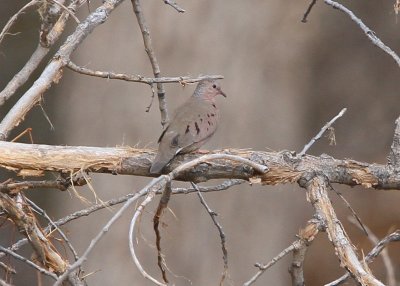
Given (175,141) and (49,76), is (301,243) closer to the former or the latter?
(175,141)

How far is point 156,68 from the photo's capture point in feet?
12.7

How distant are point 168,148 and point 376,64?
4.02 m

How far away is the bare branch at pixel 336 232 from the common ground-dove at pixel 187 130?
0.46 metres

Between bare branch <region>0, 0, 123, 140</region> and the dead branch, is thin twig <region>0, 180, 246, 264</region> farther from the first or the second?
the dead branch

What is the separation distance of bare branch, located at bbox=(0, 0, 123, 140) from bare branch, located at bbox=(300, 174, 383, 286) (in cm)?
96

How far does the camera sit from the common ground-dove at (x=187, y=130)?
10.6ft

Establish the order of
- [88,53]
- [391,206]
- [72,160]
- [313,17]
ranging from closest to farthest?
[72,160] → [88,53] → [313,17] → [391,206]

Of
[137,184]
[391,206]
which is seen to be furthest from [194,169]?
[391,206]

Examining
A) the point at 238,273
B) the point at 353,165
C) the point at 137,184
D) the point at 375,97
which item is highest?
the point at 353,165

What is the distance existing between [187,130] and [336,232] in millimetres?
827

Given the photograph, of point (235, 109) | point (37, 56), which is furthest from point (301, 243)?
point (235, 109)

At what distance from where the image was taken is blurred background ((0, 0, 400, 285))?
596cm

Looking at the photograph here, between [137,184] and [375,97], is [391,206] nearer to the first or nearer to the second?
[375,97]

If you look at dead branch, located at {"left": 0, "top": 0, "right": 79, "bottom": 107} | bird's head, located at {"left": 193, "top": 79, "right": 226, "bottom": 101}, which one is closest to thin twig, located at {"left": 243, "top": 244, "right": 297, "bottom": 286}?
dead branch, located at {"left": 0, "top": 0, "right": 79, "bottom": 107}
